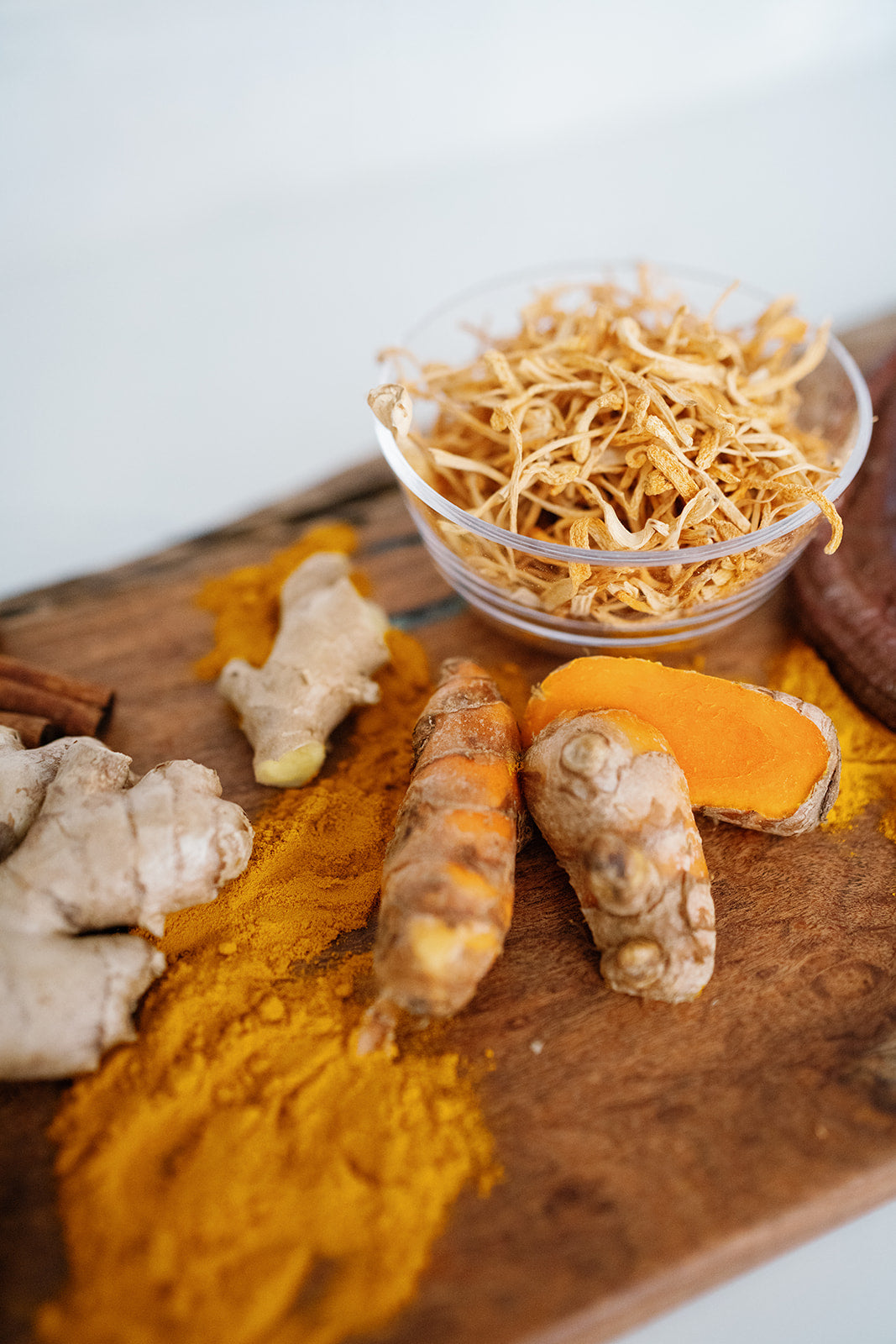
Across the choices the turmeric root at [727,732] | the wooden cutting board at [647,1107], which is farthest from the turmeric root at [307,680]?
the turmeric root at [727,732]

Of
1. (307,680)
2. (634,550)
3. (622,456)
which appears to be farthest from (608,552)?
(307,680)

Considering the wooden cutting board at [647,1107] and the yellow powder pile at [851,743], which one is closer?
the wooden cutting board at [647,1107]

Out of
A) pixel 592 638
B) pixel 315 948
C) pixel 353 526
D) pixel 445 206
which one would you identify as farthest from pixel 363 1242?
pixel 445 206

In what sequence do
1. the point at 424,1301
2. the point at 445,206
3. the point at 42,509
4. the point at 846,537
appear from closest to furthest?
the point at 424,1301 → the point at 846,537 → the point at 42,509 → the point at 445,206

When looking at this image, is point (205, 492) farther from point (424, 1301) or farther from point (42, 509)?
point (424, 1301)

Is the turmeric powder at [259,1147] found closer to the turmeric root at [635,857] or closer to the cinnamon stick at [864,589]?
the turmeric root at [635,857]

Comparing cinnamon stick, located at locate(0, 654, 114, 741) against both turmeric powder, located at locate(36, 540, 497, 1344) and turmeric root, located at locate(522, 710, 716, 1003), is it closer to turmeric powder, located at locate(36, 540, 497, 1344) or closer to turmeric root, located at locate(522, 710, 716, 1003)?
turmeric powder, located at locate(36, 540, 497, 1344)


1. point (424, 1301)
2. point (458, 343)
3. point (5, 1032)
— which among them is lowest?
point (424, 1301)
